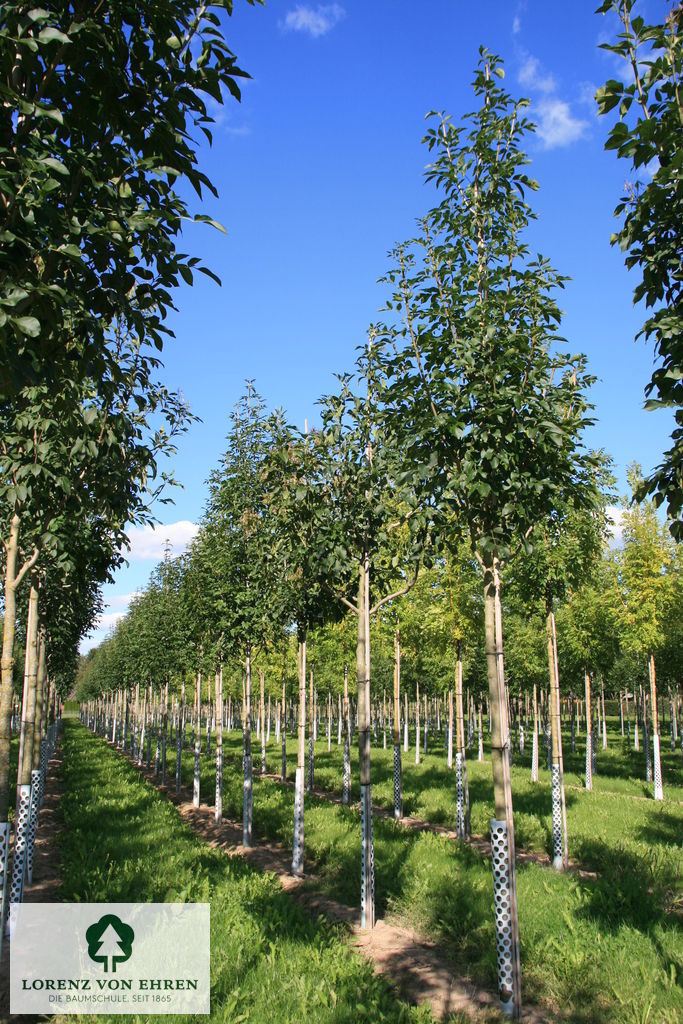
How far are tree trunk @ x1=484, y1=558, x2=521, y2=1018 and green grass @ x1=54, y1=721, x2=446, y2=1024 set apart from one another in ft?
2.73

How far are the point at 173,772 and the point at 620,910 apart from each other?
2241cm

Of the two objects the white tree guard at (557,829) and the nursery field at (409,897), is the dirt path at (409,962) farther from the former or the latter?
the white tree guard at (557,829)

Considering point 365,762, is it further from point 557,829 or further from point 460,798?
point 460,798

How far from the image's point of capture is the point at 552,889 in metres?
9.10

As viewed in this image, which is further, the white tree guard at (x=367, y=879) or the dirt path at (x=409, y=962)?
the white tree guard at (x=367, y=879)

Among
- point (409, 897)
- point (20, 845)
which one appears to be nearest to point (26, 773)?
point (20, 845)

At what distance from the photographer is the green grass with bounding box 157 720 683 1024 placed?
268 inches

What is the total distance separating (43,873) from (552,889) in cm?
855

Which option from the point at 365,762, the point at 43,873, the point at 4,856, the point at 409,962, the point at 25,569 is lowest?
the point at 43,873

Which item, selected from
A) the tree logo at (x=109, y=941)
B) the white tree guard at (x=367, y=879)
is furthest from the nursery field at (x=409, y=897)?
the tree logo at (x=109, y=941)

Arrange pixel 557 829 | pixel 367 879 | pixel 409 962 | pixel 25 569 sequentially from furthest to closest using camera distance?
1. pixel 557 829
2. pixel 367 879
3. pixel 25 569
4. pixel 409 962

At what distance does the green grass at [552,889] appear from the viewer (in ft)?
22.3

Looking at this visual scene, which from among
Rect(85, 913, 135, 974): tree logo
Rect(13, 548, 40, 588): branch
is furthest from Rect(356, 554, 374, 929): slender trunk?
Rect(13, 548, 40, 588): branch

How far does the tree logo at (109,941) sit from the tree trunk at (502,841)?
3554 millimetres
